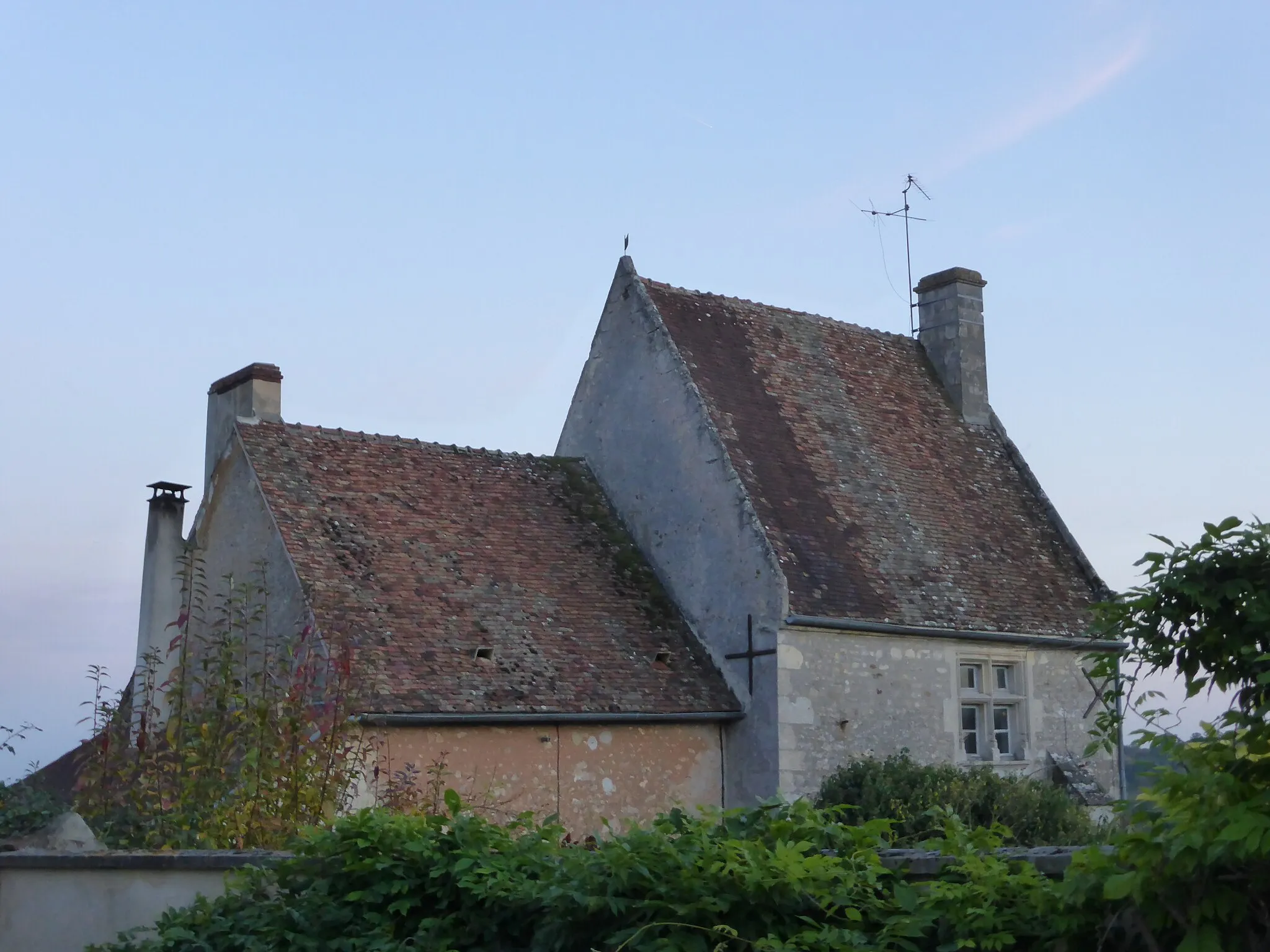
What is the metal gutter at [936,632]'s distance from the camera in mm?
14758

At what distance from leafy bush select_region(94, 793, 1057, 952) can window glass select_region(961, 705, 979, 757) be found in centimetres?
1069

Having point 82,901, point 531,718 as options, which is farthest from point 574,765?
point 82,901

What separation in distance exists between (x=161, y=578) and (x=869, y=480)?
8.34 meters

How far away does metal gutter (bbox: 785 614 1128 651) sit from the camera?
1476 cm

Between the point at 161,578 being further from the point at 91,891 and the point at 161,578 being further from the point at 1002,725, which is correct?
the point at 1002,725

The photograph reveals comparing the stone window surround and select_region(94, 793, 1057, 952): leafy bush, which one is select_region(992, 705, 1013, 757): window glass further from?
select_region(94, 793, 1057, 952): leafy bush

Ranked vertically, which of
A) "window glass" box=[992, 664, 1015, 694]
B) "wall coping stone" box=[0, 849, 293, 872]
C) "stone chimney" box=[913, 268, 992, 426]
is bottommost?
"wall coping stone" box=[0, 849, 293, 872]

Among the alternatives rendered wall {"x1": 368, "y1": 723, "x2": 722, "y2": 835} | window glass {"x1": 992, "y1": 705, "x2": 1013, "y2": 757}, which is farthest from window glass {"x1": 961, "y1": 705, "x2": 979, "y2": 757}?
rendered wall {"x1": 368, "y1": 723, "x2": 722, "y2": 835}

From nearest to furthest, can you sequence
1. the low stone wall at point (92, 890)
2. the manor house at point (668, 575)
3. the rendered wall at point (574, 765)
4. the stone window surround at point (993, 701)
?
the low stone wall at point (92, 890) < the rendered wall at point (574, 765) < the manor house at point (668, 575) < the stone window surround at point (993, 701)

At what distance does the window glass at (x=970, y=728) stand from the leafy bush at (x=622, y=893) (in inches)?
421

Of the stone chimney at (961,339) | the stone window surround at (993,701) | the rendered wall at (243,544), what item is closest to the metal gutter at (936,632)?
the stone window surround at (993,701)

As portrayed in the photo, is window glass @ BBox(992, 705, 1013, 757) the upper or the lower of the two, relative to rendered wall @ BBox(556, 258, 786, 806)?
lower

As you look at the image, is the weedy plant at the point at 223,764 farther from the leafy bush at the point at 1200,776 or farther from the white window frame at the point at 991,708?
the white window frame at the point at 991,708

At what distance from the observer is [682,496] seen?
16.3m
